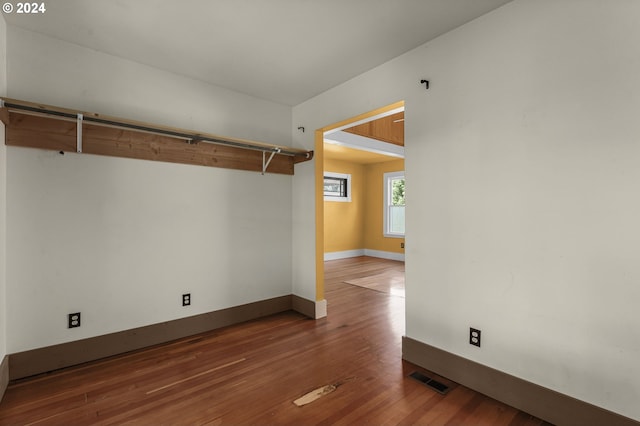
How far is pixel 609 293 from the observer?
1.55m

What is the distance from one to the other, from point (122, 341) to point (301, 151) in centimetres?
248

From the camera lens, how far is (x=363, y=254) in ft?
27.9

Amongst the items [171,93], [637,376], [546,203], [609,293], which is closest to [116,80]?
[171,93]

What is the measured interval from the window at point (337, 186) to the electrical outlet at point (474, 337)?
570 centimetres

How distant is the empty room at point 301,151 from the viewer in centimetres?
163

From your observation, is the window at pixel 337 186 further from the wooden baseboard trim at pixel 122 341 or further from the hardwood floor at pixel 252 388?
the hardwood floor at pixel 252 388

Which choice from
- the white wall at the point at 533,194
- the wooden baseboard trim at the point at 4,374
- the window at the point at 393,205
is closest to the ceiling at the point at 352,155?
the window at the point at 393,205

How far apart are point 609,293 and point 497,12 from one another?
1812 millimetres

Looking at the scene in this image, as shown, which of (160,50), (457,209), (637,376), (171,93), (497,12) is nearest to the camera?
(637,376)

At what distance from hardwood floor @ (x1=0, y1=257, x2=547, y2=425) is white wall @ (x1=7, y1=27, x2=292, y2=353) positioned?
378 mm

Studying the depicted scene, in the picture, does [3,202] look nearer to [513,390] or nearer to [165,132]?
[165,132]

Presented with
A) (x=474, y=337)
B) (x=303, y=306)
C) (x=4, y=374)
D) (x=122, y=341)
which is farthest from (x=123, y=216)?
(x=474, y=337)

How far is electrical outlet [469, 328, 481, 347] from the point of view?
203cm

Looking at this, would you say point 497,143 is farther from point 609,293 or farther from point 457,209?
point 609,293
